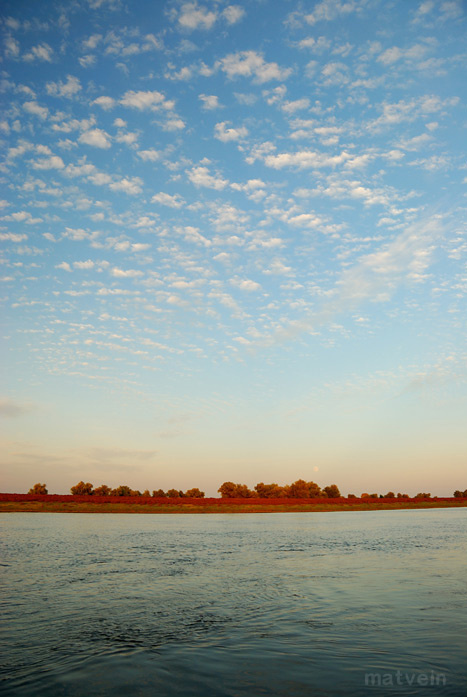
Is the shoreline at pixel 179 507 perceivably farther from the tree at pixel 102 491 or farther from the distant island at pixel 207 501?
the tree at pixel 102 491

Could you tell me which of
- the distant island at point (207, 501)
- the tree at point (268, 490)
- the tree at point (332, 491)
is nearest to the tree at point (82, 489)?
the distant island at point (207, 501)

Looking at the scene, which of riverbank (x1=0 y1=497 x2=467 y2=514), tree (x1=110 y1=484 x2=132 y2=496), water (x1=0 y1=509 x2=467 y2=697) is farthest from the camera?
tree (x1=110 y1=484 x2=132 y2=496)

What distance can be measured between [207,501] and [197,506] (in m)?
4.74

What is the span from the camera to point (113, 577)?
2273 cm

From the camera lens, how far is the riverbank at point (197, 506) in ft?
347

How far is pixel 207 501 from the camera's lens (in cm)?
12406

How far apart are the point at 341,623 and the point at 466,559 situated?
61.5 ft

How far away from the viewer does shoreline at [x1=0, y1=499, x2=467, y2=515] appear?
345 feet

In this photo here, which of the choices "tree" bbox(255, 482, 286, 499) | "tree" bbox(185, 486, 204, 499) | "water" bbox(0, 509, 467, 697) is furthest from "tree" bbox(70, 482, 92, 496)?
"water" bbox(0, 509, 467, 697)

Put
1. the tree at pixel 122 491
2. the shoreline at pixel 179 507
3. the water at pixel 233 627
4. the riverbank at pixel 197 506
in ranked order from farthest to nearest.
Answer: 1. the tree at pixel 122 491
2. the riverbank at pixel 197 506
3. the shoreline at pixel 179 507
4. the water at pixel 233 627

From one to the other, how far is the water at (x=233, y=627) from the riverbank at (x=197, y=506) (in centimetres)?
8594

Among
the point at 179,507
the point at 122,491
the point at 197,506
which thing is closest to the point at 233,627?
the point at 179,507

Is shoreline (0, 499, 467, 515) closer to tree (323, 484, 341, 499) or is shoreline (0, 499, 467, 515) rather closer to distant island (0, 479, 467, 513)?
distant island (0, 479, 467, 513)

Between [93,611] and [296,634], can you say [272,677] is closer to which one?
[296,634]
